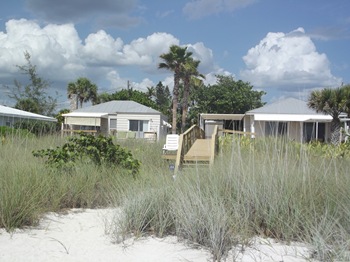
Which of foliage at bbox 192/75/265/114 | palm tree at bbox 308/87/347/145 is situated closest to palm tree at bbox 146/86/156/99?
foliage at bbox 192/75/265/114

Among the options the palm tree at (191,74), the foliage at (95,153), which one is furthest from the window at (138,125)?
the foliage at (95,153)

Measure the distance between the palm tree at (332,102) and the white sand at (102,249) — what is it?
16.7 metres

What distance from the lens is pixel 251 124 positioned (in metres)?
32.0

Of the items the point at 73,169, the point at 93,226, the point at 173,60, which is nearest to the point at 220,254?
the point at 93,226

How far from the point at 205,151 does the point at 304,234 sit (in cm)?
847

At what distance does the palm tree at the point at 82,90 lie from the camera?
154ft

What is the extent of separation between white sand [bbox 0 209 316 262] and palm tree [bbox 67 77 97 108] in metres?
42.5

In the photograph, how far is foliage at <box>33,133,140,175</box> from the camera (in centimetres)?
771

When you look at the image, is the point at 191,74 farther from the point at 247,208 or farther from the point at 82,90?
the point at 247,208

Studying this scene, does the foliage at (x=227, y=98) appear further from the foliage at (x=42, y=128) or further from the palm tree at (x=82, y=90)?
the foliage at (x=42, y=128)

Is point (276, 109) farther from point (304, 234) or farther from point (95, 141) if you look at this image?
point (304, 234)

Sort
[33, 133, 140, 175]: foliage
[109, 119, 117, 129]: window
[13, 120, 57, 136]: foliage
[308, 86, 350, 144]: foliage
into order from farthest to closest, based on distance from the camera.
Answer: [109, 119, 117, 129]: window, [308, 86, 350, 144]: foliage, [13, 120, 57, 136]: foliage, [33, 133, 140, 175]: foliage

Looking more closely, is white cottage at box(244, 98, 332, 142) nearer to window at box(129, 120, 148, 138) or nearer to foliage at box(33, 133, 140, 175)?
window at box(129, 120, 148, 138)

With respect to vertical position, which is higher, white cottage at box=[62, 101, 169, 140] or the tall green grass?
white cottage at box=[62, 101, 169, 140]
